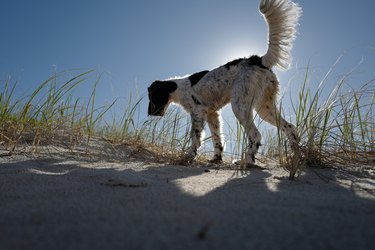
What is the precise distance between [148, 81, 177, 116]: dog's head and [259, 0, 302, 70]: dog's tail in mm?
1847

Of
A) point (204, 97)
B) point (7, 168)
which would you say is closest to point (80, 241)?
point (7, 168)

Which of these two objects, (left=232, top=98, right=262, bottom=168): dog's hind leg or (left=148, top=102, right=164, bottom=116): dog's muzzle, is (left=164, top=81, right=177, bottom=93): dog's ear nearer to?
(left=148, top=102, right=164, bottom=116): dog's muzzle

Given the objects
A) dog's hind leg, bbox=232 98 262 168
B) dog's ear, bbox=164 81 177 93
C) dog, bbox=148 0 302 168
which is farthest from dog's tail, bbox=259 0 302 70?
dog's ear, bbox=164 81 177 93

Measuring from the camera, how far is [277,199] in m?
1.22

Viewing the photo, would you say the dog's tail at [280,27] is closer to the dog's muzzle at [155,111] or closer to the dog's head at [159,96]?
the dog's head at [159,96]

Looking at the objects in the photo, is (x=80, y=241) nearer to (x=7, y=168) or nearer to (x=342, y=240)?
(x=342, y=240)

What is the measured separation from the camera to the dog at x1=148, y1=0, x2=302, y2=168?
3736 millimetres

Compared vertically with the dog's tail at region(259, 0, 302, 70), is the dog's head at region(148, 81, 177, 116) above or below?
below

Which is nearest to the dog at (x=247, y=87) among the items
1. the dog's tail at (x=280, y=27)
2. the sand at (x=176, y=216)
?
the dog's tail at (x=280, y=27)

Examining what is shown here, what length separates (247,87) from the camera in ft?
12.9

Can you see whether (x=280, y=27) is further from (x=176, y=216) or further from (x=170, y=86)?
(x=176, y=216)

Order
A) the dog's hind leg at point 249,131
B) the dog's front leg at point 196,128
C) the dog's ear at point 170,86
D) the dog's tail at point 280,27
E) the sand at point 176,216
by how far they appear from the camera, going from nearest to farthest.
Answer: the sand at point 176,216 → the dog's hind leg at point 249,131 → the dog's tail at point 280,27 → the dog's front leg at point 196,128 → the dog's ear at point 170,86

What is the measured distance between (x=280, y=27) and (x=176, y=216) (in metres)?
3.42

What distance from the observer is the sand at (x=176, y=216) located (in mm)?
702
